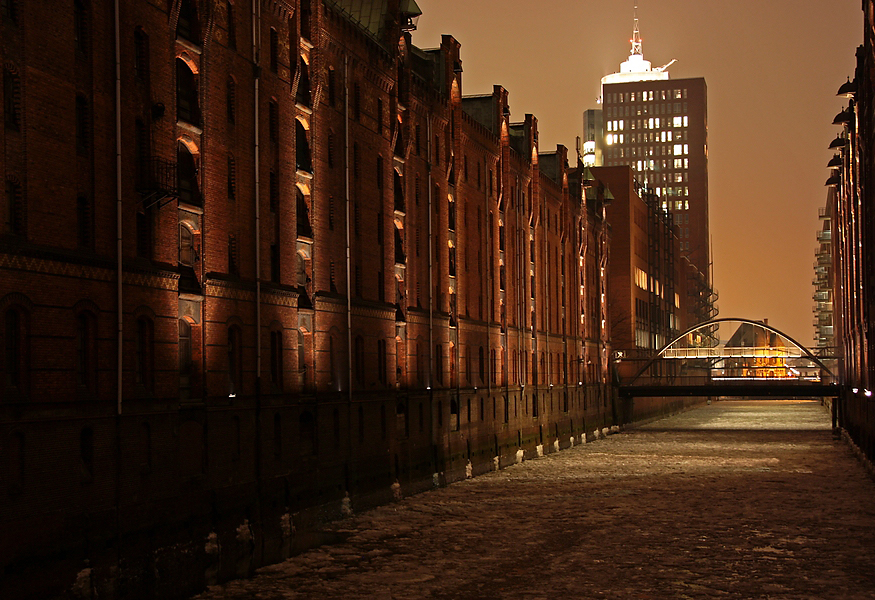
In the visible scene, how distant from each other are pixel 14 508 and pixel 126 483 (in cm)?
340

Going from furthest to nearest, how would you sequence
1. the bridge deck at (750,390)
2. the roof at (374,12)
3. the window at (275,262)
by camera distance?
the bridge deck at (750,390)
the roof at (374,12)
the window at (275,262)

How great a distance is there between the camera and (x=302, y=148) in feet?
114

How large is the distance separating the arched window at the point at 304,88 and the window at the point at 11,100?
Result: 44.4ft

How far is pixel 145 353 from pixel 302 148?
11.6 metres

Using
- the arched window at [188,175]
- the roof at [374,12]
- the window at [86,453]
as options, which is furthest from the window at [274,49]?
the window at [86,453]

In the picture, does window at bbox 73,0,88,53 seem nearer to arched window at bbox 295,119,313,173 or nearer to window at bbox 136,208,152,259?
window at bbox 136,208,152,259

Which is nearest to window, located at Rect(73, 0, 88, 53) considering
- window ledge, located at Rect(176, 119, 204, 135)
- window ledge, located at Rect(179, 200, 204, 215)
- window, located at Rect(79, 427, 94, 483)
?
window ledge, located at Rect(176, 119, 204, 135)

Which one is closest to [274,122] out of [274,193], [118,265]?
[274,193]

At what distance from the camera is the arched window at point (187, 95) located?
1090 inches

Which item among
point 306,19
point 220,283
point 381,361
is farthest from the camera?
point 381,361

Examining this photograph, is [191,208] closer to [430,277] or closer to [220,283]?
[220,283]

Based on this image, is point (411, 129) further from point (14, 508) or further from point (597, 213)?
point (597, 213)

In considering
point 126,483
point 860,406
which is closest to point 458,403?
point 860,406

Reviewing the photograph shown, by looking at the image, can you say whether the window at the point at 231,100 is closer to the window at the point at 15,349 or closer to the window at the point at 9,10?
the window at the point at 9,10
